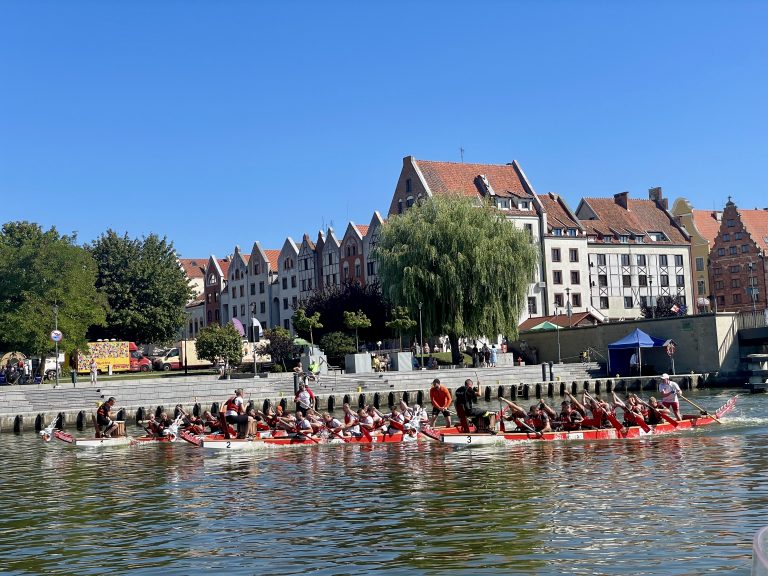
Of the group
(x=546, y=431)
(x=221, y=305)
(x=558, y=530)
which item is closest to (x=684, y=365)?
(x=546, y=431)

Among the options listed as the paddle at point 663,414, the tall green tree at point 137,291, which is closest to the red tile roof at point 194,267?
the tall green tree at point 137,291

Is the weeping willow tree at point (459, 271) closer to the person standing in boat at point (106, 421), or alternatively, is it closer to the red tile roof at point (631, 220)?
the red tile roof at point (631, 220)

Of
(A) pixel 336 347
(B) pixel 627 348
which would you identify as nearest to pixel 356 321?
(A) pixel 336 347

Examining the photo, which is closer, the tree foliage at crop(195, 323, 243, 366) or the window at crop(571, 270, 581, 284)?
the tree foliage at crop(195, 323, 243, 366)

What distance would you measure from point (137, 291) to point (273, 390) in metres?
37.3

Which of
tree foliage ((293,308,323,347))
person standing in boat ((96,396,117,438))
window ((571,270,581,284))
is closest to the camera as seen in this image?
person standing in boat ((96,396,117,438))

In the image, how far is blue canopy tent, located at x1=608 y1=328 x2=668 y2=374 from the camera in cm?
6397

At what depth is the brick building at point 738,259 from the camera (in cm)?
10744

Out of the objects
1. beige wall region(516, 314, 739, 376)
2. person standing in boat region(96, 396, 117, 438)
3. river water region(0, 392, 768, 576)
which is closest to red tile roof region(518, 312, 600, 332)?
beige wall region(516, 314, 739, 376)

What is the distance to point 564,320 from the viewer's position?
82812 millimetres

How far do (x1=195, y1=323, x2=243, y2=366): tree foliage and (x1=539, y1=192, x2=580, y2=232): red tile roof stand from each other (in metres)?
36.2

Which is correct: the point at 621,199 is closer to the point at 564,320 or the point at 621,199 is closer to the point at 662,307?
the point at 662,307

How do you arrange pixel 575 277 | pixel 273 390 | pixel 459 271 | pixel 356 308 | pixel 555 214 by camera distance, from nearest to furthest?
pixel 273 390 → pixel 459 271 → pixel 356 308 → pixel 575 277 → pixel 555 214

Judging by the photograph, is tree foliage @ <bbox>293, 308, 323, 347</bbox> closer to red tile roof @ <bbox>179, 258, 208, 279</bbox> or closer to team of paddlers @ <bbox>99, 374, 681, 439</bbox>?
team of paddlers @ <bbox>99, 374, 681, 439</bbox>
